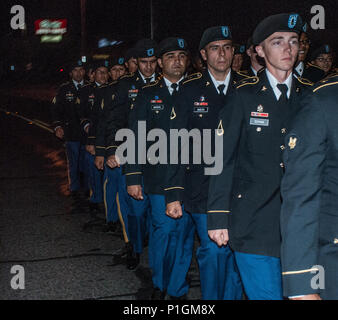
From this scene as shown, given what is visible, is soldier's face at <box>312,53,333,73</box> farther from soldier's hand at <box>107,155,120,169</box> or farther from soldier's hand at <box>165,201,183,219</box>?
soldier's hand at <box>165,201,183,219</box>

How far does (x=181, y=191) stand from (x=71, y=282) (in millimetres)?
1674

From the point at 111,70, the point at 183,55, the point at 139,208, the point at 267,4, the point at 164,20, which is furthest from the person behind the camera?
the point at 164,20

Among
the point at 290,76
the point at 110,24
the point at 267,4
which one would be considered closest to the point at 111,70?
the point at 290,76

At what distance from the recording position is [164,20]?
2200 centimetres

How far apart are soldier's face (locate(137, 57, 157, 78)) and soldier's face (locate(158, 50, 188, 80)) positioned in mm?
1153

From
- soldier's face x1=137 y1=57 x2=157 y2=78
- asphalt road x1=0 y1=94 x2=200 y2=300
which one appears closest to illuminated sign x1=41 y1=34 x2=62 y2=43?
asphalt road x1=0 y1=94 x2=200 y2=300

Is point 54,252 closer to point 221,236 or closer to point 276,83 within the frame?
point 221,236

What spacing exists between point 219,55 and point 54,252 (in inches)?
129

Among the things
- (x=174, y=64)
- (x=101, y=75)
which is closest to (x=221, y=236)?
(x=174, y=64)

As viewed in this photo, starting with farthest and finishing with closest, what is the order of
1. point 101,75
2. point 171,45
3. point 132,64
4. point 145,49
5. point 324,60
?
point 101,75 < point 132,64 < point 324,60 < point 145,49 < point 171,45

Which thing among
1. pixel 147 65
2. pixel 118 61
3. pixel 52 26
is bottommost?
pixel 147 65

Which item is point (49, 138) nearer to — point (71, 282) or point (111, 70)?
point (111, 70)

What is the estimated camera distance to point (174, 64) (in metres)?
5.18

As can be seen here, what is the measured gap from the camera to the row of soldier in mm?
3346
